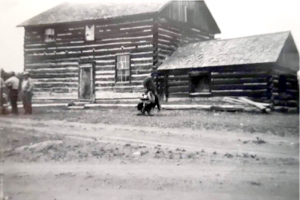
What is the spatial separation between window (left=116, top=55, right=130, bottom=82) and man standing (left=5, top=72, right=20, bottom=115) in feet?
17.8

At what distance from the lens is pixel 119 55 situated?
927cm

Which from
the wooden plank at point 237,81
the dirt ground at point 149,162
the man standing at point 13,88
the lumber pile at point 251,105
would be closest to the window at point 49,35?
the man standing at point 13,88

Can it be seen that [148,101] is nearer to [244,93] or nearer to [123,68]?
[244,93]

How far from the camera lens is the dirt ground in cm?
267

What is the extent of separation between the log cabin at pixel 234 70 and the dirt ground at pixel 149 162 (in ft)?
7.09

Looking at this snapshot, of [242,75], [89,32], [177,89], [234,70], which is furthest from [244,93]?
A: [89,32]

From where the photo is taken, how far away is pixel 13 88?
3908 mm

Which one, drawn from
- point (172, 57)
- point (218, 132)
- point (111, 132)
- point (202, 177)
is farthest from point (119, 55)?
point (202, 177)

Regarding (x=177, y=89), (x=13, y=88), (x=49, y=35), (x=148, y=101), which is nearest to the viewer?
(x=13, y=88)

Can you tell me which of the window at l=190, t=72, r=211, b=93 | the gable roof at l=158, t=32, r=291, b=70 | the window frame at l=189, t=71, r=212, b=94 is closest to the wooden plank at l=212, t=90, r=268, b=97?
the window frame at l=189, t=71, r=212, b=94

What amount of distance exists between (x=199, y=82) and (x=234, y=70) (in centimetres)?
138

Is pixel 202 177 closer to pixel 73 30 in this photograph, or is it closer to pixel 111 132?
pixel 111 132

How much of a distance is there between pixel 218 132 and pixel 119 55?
6.26m

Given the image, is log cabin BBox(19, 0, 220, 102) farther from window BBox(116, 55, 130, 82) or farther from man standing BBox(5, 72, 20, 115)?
man standing BBox(5, 72, 20, 115)
